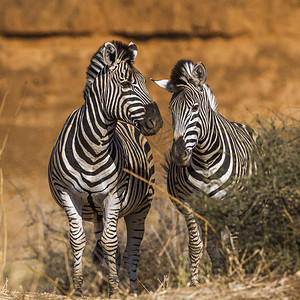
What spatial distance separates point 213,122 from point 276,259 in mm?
1811

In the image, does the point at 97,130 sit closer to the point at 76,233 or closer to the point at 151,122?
the point at 151,122

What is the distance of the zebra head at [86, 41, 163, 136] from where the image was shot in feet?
17.1

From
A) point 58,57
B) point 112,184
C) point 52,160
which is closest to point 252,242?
point 112,184

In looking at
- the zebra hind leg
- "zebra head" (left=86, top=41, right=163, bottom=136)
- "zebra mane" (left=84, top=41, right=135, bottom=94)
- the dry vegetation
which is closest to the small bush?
the dry vegetation

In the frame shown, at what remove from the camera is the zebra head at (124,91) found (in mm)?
5223

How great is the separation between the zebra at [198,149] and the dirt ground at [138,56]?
490 cm

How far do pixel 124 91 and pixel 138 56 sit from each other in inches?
232

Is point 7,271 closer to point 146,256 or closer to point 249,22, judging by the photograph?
point 146,256

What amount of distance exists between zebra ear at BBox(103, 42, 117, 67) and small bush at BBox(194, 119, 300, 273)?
176cm

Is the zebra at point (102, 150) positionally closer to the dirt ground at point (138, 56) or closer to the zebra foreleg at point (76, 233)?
the zebra foreleg at point (76, 233)

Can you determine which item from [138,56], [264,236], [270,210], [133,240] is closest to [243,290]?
[264,236]

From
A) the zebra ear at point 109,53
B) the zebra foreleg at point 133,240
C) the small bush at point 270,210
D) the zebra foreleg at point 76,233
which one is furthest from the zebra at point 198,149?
the zebra foreleg at point 133,240

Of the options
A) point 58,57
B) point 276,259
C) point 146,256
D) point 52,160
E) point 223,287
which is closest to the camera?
point 223,287

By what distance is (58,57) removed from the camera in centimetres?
1130
